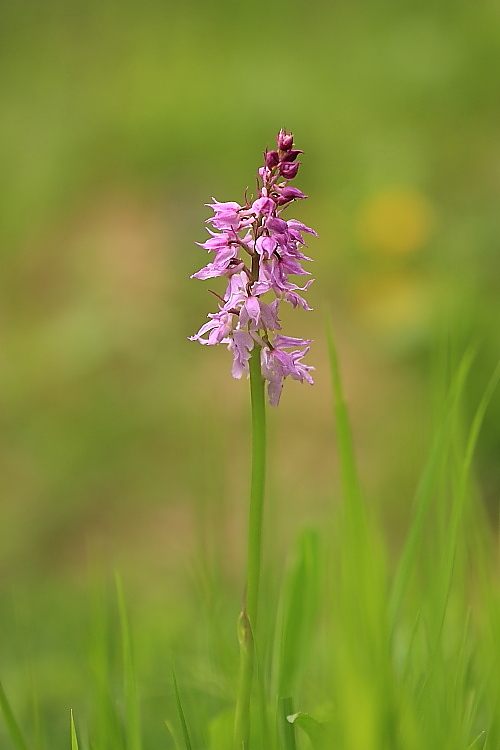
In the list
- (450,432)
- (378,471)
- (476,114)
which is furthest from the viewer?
(476,114)

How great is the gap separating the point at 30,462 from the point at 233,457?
1.91ft

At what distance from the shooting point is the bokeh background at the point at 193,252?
2.64 m

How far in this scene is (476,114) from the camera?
409 centimetres

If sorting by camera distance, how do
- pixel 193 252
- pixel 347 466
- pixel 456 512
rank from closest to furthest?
1. pixel 347 466
2. pixel 456 512
3. pixel 193 252

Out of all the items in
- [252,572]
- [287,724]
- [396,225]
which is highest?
[396,225]

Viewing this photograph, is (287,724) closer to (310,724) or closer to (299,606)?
(310,724)

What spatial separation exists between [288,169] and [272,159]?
2 centimetres

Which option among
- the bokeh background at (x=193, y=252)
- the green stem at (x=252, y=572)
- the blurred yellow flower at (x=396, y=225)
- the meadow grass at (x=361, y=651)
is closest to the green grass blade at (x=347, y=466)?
the meadow grass at (x=361, y=651)

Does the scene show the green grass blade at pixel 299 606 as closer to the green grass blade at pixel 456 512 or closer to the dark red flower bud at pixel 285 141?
the green grass blade at pixel 456 512

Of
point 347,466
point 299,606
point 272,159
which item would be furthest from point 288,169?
point 299,606

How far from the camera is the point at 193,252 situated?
3654 millimetres

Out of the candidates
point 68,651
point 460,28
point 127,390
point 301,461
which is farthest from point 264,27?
point 68,651

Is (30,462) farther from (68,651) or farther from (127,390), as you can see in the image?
(68,651)

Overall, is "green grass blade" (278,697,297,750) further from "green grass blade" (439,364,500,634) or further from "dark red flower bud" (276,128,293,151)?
"dark red flower bud" (276,128,293,151)
